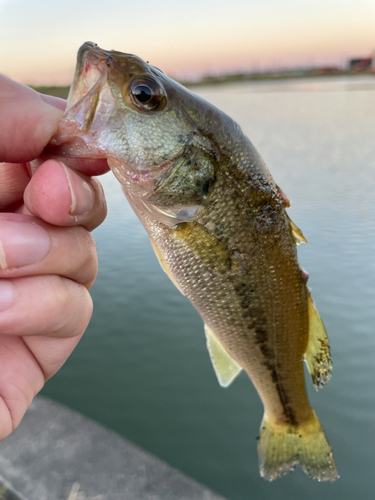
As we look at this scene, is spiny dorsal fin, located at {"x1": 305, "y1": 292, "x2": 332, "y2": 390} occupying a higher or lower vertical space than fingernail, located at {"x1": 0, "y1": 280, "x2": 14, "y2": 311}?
lower

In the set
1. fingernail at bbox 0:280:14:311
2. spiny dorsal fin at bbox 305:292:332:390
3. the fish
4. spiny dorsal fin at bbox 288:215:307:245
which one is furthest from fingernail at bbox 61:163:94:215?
spiny dorsal fin at bbox 305:292:332:390

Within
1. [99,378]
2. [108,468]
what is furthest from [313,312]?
[99,378]

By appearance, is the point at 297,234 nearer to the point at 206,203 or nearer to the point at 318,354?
the point at 206,203

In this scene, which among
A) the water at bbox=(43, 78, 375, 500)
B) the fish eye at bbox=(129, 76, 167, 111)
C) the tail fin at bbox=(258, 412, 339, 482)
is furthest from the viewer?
the water at bbox=(43, 78, 375, 500)

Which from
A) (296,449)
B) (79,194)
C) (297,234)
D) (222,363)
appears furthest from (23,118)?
(296,449)

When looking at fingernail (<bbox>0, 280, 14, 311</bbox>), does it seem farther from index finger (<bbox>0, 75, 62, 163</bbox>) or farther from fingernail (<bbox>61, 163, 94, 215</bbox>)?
index finger (<bbox>0, 75, 62, 163</bbox>)
